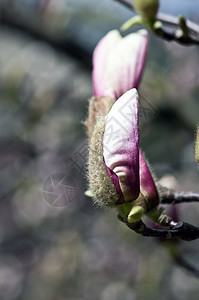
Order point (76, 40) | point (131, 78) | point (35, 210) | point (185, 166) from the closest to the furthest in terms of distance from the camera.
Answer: point (131, 78) → point (185, 166) → point (76, 40) → point (35, 210)

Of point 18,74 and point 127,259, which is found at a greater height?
point 18,74

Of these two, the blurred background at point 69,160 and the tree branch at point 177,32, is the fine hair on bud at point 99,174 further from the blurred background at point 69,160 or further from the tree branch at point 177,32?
the blurred background at point 69,160

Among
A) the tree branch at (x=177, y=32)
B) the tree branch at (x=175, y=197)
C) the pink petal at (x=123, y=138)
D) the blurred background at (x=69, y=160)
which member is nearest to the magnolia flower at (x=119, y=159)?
the pink petal at (x=123, y=138)

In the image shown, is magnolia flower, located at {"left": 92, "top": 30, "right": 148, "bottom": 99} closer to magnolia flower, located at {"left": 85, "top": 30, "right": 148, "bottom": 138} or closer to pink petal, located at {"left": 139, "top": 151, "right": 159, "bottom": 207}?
magnolia flower, located at {"left": 85, "top": 30, "right": 148, "bottom": 138}

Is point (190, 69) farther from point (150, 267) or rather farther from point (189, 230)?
point (189, 230)

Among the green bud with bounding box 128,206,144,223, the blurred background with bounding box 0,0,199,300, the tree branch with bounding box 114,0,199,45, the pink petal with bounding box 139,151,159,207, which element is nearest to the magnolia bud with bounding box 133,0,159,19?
the tree branch with bounding box 114,0,199,45

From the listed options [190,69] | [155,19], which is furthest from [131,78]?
[190,69]

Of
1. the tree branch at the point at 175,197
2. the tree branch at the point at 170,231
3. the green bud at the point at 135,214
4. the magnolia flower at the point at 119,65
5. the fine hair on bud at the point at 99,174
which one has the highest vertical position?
the magnolia flower at the point at 119,65
